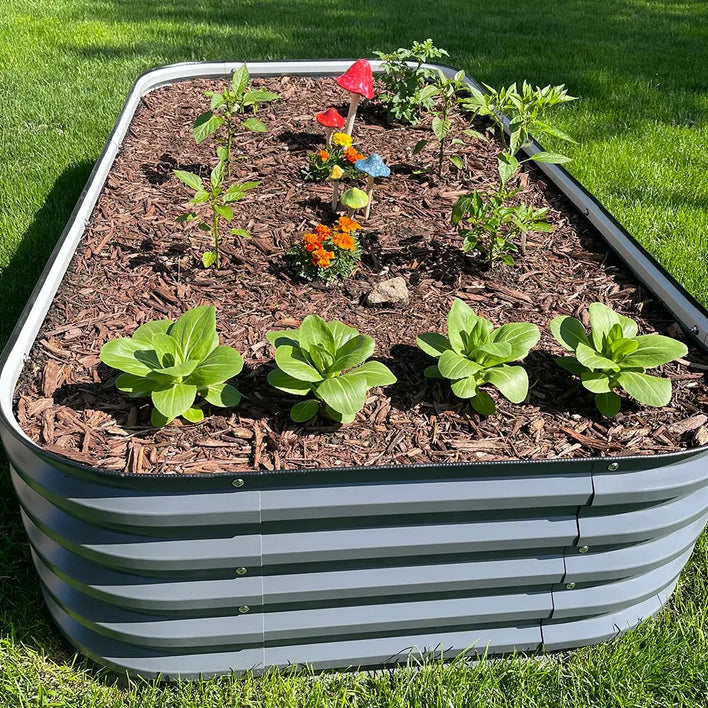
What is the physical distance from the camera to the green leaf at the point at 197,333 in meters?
2.20

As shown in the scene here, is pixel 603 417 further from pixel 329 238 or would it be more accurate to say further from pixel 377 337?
pixel 329 238

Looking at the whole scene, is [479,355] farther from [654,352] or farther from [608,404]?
[654,352]

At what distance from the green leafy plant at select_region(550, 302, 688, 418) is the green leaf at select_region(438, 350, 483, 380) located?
1.07 ft

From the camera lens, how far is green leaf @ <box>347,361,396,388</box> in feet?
7.08

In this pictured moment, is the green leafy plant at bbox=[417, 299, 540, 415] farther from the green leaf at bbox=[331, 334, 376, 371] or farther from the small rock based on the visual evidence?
the small rock

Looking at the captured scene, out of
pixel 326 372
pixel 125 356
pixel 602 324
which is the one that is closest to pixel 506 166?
pixel 602 324

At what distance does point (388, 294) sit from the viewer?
2760 millimetres

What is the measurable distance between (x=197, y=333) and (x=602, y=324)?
1.24 metres

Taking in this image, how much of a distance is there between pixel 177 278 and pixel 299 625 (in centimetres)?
139

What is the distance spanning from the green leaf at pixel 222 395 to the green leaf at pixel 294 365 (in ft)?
0.59

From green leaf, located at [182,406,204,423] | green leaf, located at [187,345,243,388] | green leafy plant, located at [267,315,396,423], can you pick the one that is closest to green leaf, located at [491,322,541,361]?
green leafy plant, located at [267,315,396,423]

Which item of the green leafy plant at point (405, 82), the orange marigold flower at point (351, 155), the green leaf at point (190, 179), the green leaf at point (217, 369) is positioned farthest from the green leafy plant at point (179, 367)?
the green leafy plant at point (405, 82)

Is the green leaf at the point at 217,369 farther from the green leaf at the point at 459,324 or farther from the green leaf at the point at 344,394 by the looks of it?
the green leaf at the point at 459,324

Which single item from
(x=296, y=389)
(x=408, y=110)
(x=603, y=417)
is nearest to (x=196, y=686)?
(x=296, y=389)
